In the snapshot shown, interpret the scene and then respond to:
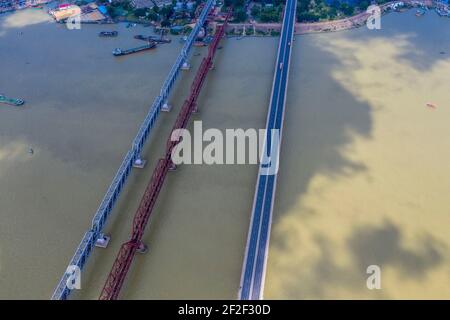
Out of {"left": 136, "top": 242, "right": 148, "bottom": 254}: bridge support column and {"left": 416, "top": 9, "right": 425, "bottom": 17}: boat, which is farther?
{"left": 416, "top": 9, "right": 425, "bottom": 17}: boat

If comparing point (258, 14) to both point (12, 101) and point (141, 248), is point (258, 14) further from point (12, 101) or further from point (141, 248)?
point (141, 248)

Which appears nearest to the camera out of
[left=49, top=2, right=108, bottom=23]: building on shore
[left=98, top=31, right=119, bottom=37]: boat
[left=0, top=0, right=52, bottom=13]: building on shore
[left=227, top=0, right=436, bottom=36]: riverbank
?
[left=98, top=31, right=119, bottom=37]: boat

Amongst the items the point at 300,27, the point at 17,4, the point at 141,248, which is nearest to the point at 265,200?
the point at 141,248

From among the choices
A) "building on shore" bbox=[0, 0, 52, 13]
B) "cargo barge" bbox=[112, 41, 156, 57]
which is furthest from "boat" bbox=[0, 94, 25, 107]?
"building on shore" bbox=[0, 0, 52, 13]

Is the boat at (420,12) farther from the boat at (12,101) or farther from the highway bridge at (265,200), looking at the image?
the boat at (12,101)

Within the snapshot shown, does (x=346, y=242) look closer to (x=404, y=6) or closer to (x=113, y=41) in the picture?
(x=113, y=41)

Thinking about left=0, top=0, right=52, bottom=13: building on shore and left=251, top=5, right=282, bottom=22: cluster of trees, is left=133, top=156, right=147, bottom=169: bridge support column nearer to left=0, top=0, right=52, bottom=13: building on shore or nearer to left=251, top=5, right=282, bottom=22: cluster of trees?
left=251, top=5, right=282, bottom=22: cluster of trees
